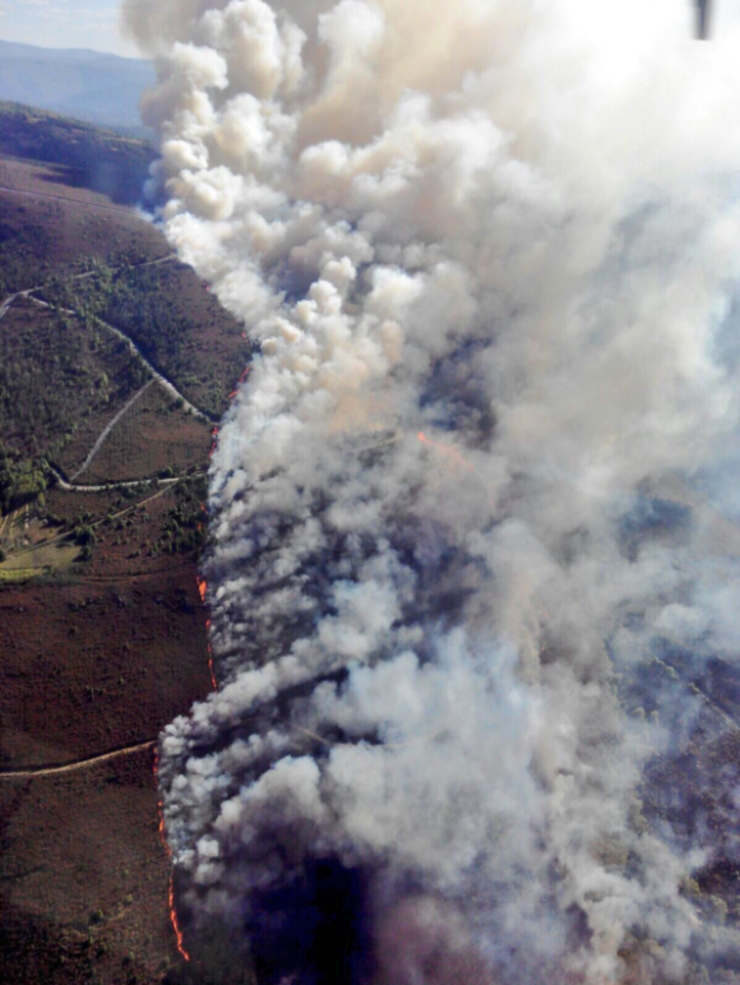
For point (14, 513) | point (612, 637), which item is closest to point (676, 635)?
point (612, 637)

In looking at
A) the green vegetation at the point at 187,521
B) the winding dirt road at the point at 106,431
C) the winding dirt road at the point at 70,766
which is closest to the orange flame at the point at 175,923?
the winding dirt road at the point at 70,766

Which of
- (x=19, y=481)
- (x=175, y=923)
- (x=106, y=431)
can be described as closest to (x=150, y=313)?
(x=106, y=431)

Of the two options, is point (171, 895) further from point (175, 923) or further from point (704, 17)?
point (704, 17)

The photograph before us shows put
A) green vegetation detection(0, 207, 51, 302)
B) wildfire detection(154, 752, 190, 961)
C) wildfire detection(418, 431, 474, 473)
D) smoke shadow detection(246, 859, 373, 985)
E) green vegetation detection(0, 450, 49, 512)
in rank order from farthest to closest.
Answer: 1. green vegetation detection(0, 207, 51, 302)
2. wildfire detection(418, 431, 474, 473)
3. green vegetation detection(0, 450, 49, 512)
4. smoke shadow detection(246, 859, 373, 985)
5. wildfire detection(154, 752, 190, 961)

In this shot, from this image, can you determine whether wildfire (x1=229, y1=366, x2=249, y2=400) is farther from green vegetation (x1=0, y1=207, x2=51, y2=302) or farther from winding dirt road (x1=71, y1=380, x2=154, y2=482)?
green vegetation (x1=0, y1=207, x2=51, y2=302)

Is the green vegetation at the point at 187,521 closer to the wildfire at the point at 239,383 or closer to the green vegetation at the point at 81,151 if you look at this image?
the wildfire at the point at 239,383

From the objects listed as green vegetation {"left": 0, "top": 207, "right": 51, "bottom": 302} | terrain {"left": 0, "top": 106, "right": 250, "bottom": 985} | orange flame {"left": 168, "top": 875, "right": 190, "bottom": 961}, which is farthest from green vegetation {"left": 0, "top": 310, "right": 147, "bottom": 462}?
orange flame {"left": 168, "top": 875, "right": 190, "bottom": 961}
